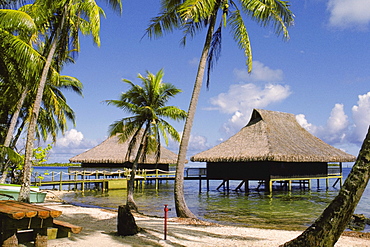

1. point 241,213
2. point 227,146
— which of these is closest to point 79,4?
point 241,213

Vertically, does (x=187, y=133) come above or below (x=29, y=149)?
above

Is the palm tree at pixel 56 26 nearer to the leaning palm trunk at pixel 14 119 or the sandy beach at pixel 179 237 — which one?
the sandy beach at pixel 179 237

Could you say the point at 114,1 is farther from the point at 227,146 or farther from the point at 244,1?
the point at 227,146

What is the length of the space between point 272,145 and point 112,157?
1435 cm

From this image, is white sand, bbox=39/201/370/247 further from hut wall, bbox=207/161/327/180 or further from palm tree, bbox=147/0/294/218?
hut wall, bbox=207/161/327/180

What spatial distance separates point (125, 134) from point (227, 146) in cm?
1285

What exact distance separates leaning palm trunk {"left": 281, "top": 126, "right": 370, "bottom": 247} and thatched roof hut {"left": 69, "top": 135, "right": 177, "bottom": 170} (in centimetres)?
2638

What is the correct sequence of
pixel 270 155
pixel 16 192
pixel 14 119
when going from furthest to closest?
pixel 270 155 < pixel 14 119 < pixel 16 192

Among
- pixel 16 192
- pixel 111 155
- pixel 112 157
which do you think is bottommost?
pixel 16 192

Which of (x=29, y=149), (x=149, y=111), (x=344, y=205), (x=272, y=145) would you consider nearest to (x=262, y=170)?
(x=272, y=145)

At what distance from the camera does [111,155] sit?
104ft

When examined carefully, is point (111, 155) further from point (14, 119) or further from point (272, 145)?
point (14, 119)

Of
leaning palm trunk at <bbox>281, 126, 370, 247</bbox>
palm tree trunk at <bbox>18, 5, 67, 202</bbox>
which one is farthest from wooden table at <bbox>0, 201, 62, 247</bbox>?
palm tree trunk at <bbox>18, 5, 67, 202</bbox>

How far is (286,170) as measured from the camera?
25.1m
